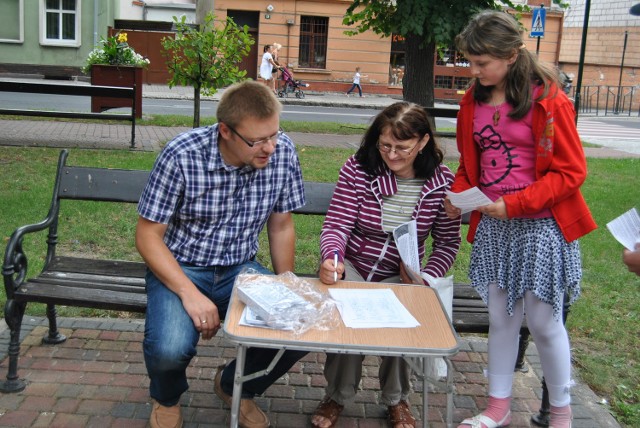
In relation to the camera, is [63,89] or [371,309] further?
[63,89]

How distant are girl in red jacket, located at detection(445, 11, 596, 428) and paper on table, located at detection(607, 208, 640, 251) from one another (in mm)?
300

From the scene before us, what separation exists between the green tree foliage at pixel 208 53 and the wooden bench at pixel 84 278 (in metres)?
5.12

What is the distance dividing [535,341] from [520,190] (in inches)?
26.9

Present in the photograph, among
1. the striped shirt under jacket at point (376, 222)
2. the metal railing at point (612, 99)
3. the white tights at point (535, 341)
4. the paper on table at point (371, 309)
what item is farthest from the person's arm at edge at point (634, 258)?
the metal railing at point (612, 99)

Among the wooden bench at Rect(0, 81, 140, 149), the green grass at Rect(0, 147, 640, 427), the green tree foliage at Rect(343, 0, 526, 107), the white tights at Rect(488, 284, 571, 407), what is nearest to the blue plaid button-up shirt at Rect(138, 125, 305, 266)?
the white tights at Rect(488, 284, 571, 407)

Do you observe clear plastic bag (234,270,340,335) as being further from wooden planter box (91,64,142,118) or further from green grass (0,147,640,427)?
wooden planter box (91,64,142,118)

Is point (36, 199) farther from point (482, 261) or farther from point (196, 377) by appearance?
point (482, 261)

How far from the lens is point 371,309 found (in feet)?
8.50

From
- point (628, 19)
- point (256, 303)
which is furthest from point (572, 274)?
point (628, 19)

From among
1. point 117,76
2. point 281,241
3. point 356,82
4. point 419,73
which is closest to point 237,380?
point 281,241

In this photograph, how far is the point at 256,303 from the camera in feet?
7.97

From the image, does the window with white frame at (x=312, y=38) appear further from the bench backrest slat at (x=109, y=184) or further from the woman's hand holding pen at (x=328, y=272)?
the woman's hand holding pen at (x=328, y=272)

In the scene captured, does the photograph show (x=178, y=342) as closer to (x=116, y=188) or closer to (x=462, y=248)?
(x=116, y=188)

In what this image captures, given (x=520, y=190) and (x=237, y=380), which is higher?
(x=520, y=190)
